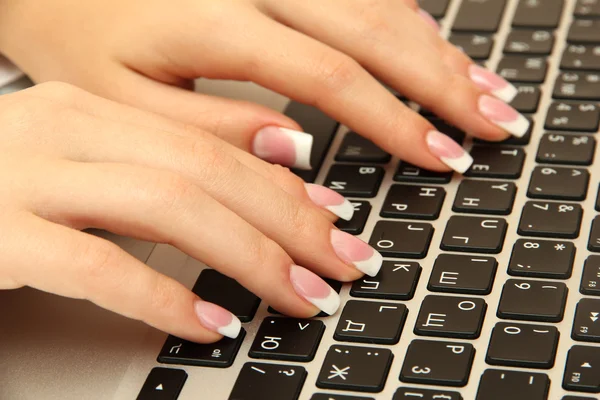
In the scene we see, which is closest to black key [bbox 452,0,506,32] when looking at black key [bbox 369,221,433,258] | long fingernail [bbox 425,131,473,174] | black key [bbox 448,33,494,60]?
black key [bbox 448,33,494,60]

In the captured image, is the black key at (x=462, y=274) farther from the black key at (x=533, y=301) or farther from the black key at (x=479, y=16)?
the black key at (x=479, y=16)

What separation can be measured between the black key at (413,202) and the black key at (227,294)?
135mm

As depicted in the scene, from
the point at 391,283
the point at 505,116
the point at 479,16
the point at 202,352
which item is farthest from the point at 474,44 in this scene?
the point at 202,352

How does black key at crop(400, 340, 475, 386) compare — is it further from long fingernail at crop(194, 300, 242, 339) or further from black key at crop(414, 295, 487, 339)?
long fingernail at crop(194, 300, 242, 339)

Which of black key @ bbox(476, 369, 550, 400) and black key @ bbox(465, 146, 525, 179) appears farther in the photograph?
black key @ bbox(465, 146, 525, 179)

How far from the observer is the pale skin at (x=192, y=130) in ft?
1.87

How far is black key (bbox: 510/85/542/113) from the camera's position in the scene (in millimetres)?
770

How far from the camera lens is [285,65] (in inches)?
28.7

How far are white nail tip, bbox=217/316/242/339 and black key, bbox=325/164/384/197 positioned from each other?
6.8 inches

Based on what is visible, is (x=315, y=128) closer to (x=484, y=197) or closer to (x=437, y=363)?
(x=484, y=197)

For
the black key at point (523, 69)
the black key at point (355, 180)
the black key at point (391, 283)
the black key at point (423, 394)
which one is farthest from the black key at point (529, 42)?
the black key at point (423, 394)

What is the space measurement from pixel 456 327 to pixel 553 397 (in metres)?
0.08

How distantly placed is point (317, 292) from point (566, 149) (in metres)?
0.27

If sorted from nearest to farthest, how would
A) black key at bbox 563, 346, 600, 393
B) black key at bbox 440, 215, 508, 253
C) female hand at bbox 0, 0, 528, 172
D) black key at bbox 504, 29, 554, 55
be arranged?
black key at bbox 563, 346, 600, 393 → black key at bbox 440, 215, 508, 253 → female hand at bbox 0, 0, 528, 172 → black key at bbox 504, 29, 554, 55
